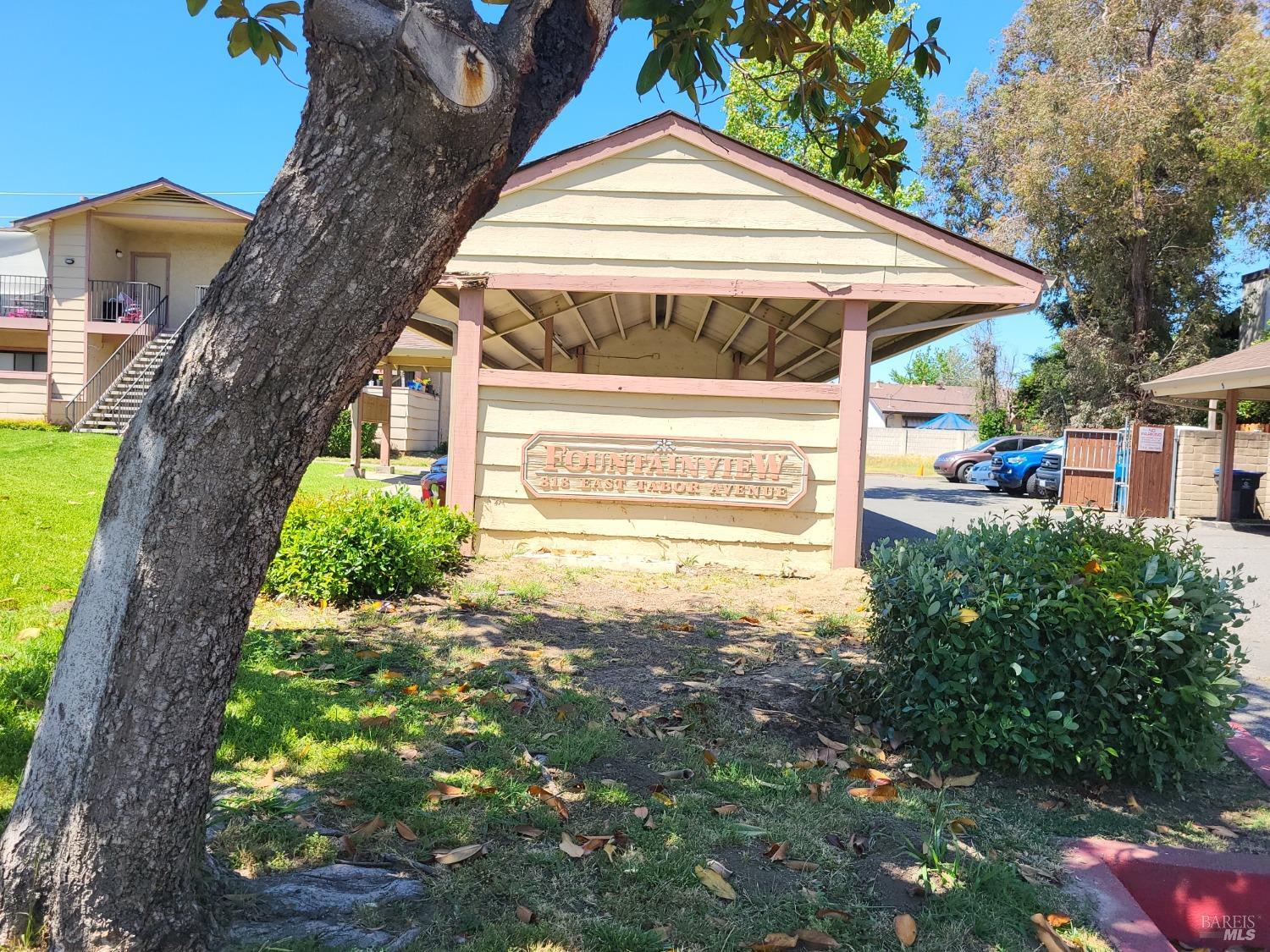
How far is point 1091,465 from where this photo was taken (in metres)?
19.4

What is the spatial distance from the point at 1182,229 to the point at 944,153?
803 centimetres

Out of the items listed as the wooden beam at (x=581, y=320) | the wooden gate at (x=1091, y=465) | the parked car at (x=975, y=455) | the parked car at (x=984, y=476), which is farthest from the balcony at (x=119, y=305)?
the parked car at (x=975, y=455)

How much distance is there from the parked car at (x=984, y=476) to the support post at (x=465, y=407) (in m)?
20.3

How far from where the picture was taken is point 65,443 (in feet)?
50.5

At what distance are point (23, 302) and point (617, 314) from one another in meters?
21.1

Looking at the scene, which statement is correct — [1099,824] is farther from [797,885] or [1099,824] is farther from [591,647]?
[591,647]

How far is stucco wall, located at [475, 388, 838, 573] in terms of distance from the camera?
857cm

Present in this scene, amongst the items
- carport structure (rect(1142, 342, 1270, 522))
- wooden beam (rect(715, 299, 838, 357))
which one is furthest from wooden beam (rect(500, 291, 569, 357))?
carport structure (rect(1142, 342, 1270, 522))

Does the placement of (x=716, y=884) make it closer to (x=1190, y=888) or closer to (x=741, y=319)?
(x=1190, y=888)

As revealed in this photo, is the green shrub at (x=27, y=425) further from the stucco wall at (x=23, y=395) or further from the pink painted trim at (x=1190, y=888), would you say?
the pink painted trim at (x=1190, y=888)

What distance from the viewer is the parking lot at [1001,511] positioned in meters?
6.05

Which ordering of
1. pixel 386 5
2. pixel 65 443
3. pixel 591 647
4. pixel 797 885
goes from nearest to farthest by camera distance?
pixel 386 5 < pixel 797 885 < pixel 591 647 < pixel 65 443

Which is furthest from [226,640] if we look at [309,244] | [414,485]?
[414,485]

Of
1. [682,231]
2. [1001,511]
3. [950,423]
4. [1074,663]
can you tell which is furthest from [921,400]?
[1074,663]
